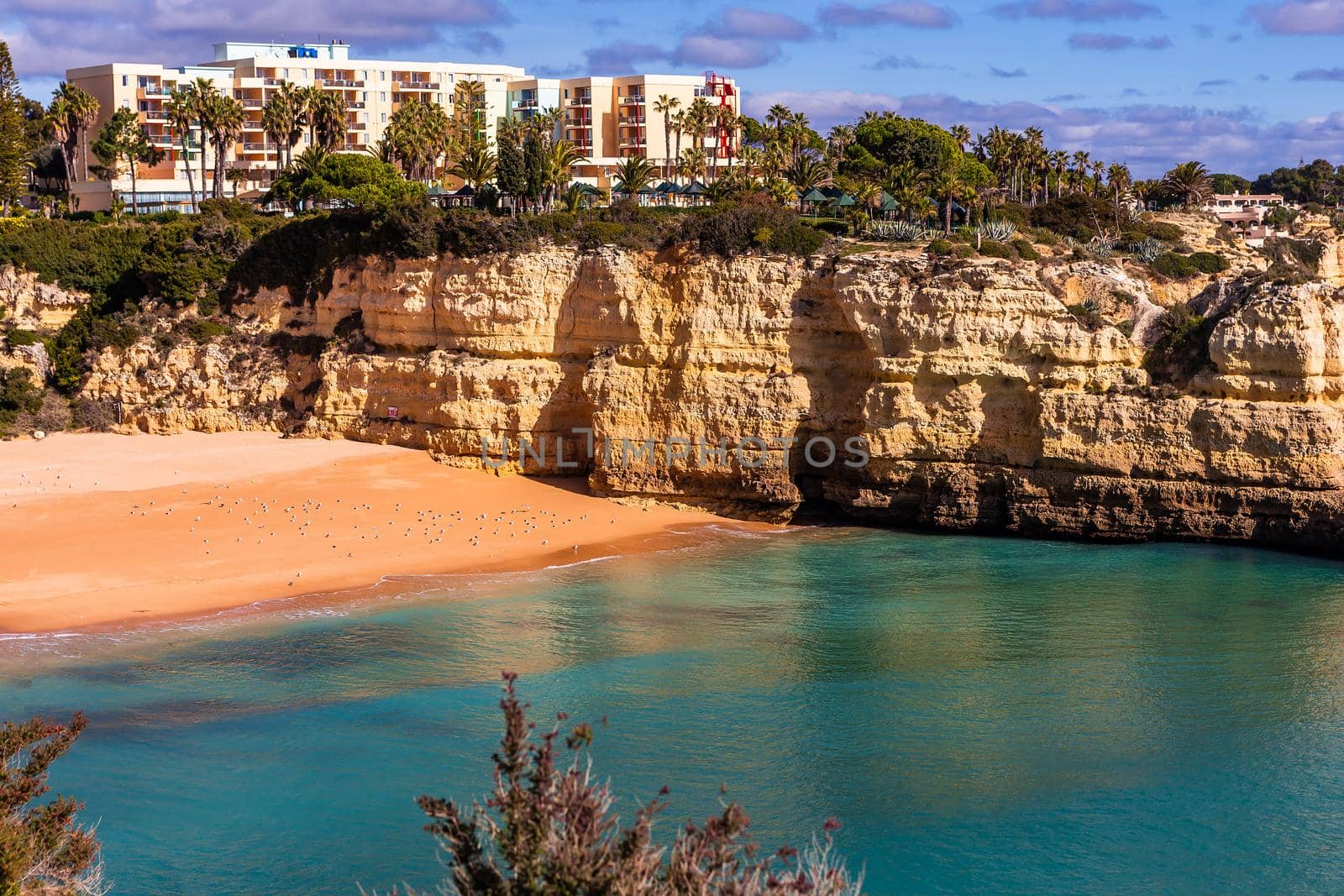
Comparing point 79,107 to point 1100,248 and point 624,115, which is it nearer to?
point 624,115

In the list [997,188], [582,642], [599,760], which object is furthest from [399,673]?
[997,188]

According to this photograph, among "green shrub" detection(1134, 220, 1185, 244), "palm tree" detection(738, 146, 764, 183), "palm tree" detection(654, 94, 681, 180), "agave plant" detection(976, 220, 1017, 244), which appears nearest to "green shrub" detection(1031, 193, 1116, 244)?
"green shrub" detection(1134, 220, 1185, 244)

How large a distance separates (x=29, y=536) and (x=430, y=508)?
32.7 ft

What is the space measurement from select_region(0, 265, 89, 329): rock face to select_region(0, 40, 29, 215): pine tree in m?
11.3

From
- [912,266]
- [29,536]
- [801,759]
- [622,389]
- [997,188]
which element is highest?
[997,188]

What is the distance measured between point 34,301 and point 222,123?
18407 mm

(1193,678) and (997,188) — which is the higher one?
(997,188)

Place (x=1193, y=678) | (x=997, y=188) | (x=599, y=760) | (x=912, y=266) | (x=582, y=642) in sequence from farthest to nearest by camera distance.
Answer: (x=997, y=188) → (x=912, y=266) → (x=582, y=642) → (x=1193, y=678) → (x=599, y=760)

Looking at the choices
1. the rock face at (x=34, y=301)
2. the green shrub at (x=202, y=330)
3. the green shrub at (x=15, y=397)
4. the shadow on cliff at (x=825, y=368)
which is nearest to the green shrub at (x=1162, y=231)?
the shadow on cliff at (x=825, y=368)

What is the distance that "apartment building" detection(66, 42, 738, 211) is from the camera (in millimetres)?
73500

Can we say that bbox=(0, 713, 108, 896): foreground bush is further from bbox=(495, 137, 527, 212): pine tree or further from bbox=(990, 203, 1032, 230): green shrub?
bbox=(990, 203, 1032, 230): green shrub

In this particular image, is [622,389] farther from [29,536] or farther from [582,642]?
[29,536]

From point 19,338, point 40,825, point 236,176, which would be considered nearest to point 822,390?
point 40,825

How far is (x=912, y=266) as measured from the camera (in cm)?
3425
